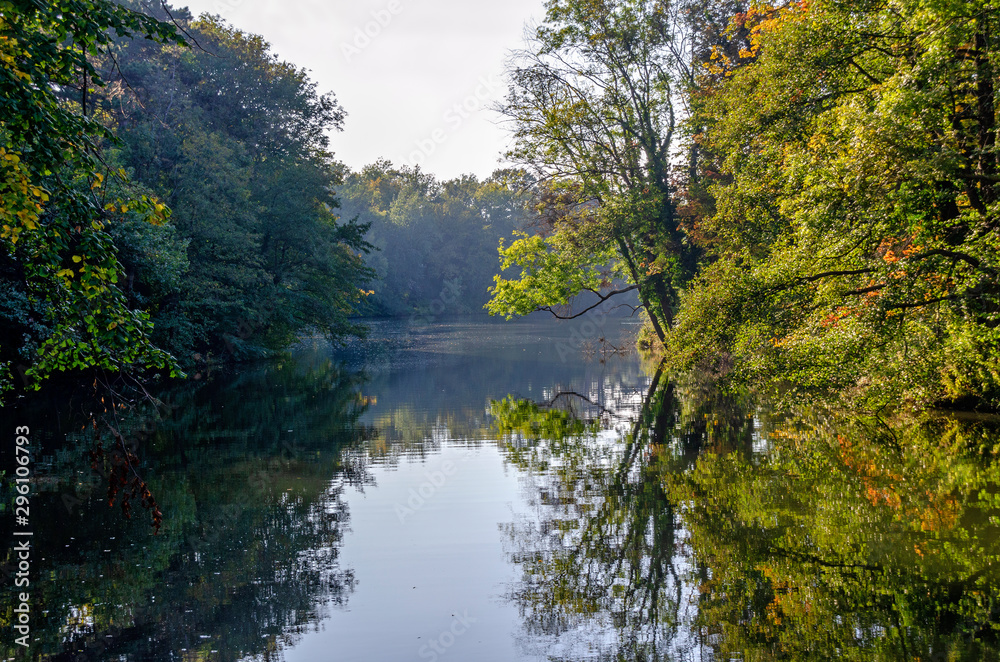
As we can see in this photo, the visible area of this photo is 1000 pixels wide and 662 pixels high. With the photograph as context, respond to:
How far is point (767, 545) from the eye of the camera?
8.09 metres

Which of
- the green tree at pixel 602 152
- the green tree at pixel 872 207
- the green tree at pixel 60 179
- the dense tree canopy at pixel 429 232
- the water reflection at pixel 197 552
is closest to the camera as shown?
the green tree at pixel 60 179

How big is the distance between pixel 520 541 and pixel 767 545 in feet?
8.84

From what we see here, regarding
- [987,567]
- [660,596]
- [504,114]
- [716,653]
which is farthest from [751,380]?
[504,114]

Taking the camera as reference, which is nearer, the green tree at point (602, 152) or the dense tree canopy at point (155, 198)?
the dense tree canopy at point (155, 198)

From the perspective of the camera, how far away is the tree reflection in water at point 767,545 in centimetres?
605

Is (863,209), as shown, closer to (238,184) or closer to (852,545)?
(852,545)

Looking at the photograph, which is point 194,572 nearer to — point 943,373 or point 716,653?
point 716,653

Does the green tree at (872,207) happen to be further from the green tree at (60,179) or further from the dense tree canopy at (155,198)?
the green tree at (60,179)

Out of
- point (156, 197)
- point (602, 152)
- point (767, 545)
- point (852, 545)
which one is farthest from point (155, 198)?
point (602, 152)

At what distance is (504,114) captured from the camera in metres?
28.2

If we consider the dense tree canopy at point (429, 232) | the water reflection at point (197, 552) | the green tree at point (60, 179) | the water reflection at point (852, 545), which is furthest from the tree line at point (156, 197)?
the dense tree canopy at point (429, 232)

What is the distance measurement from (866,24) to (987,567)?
9.14m

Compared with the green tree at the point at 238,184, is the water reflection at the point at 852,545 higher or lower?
lower

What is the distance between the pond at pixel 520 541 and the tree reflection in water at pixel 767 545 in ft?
0.11
